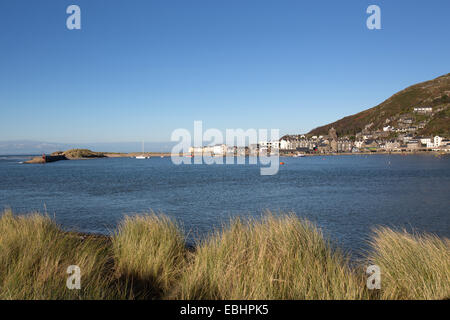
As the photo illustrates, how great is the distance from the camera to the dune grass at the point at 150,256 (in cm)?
724

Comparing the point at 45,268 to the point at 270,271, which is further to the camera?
the point at 270,271

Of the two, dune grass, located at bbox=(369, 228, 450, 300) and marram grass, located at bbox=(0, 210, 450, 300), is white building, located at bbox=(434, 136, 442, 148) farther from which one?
dune grass, located at bbox=(369, 228, 450, 300)

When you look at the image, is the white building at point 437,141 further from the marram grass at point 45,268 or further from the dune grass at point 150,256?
the marram grass at point 45,268

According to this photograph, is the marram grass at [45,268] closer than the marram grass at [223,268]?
Yes

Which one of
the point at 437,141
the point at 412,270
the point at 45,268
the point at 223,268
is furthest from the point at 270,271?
the point at 437,141

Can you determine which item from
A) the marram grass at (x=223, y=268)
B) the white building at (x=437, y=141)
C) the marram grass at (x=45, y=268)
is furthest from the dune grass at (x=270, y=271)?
the white building at (x=437, y=141)

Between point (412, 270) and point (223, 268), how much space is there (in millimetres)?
3783

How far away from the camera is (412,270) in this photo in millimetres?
6723

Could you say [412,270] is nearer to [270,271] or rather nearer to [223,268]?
[270,271]

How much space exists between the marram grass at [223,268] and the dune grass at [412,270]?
0.06 feet

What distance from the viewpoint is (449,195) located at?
34812 mm

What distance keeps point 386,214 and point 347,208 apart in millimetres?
2962
